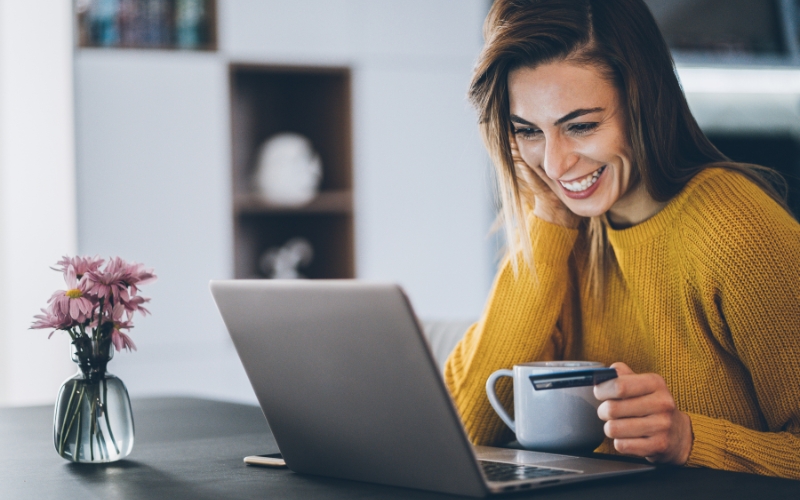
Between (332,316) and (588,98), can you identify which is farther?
(588,98)

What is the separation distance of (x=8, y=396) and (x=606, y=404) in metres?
2.41

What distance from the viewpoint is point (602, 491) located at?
32.6 inches

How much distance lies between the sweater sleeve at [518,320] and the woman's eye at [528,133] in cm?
17

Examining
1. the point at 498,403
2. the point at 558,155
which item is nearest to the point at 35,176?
the point at 558,155

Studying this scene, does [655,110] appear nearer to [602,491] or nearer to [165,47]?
[602,491]

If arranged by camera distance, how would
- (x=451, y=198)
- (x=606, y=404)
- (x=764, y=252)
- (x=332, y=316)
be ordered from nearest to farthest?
(x=332, y=316) < (x=606, y=404) < (x=764, y=252) < (x=451, y=198)

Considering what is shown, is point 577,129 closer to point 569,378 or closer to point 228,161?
point 569,378

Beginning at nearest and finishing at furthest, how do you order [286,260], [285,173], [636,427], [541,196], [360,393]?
[360,393], [636,427], [541,196], [285,173], [286,260]

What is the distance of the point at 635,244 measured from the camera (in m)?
1.32

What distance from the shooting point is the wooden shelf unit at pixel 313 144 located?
328 centimetres

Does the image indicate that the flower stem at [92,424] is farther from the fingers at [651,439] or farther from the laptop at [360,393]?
the fingers at [651,439]

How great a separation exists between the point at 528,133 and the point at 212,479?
2.14 ft

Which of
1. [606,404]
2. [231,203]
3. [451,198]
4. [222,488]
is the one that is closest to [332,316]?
[222,488]

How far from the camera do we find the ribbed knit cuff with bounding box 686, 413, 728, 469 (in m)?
1.02
